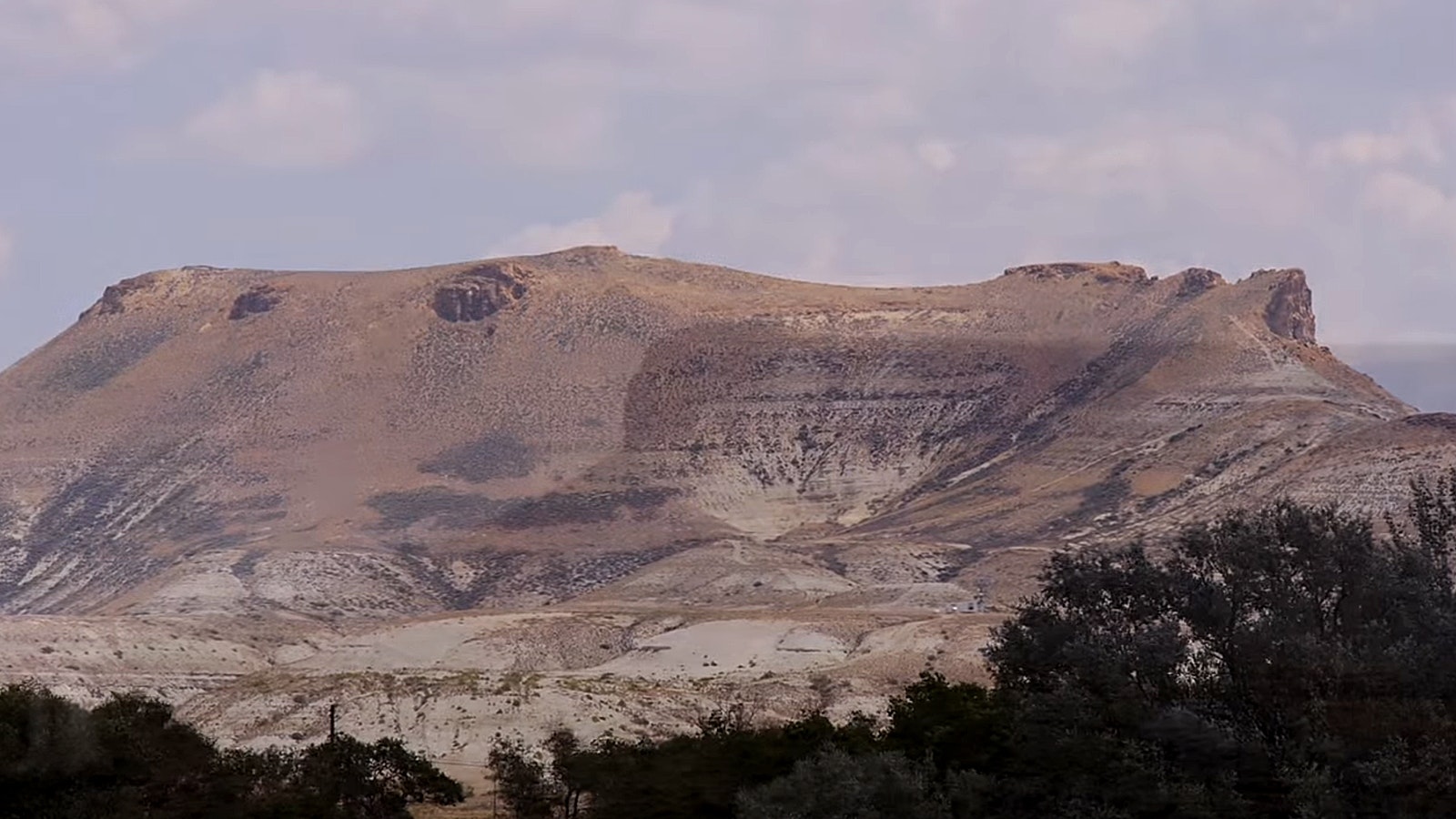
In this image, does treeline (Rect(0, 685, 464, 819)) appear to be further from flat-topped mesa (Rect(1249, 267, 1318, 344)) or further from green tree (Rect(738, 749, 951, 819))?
flat-topped mesa (Rect(1249, 267, 1318, 344))

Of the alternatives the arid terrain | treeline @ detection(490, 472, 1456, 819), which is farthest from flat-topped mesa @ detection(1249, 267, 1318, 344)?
treeline @ detection(490, 472, 1456, 819)

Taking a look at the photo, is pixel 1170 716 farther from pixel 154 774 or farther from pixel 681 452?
pixel 681 452

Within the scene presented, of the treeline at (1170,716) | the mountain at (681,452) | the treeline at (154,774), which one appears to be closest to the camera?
the treeline at (1170,716)

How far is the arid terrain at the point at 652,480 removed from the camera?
10869 centimetres

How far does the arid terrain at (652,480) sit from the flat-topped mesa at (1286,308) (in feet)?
1.31

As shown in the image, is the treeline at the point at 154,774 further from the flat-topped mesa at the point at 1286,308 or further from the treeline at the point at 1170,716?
the flat-topped mesa at the point at 1286,308

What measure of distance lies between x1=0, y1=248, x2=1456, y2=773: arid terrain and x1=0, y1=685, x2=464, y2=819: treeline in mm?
38023

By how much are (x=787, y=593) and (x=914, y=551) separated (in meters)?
13.1

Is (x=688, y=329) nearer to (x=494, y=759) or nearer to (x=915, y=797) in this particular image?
(x=494, y=759)

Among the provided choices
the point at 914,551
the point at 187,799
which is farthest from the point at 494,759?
the point at 914,551

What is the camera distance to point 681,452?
176 m

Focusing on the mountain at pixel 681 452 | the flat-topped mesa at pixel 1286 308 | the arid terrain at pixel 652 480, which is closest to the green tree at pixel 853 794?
the arid terrain at pixel 652 480

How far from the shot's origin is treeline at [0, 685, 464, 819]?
4553 centimetres

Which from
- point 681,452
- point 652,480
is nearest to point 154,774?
point 652,480
